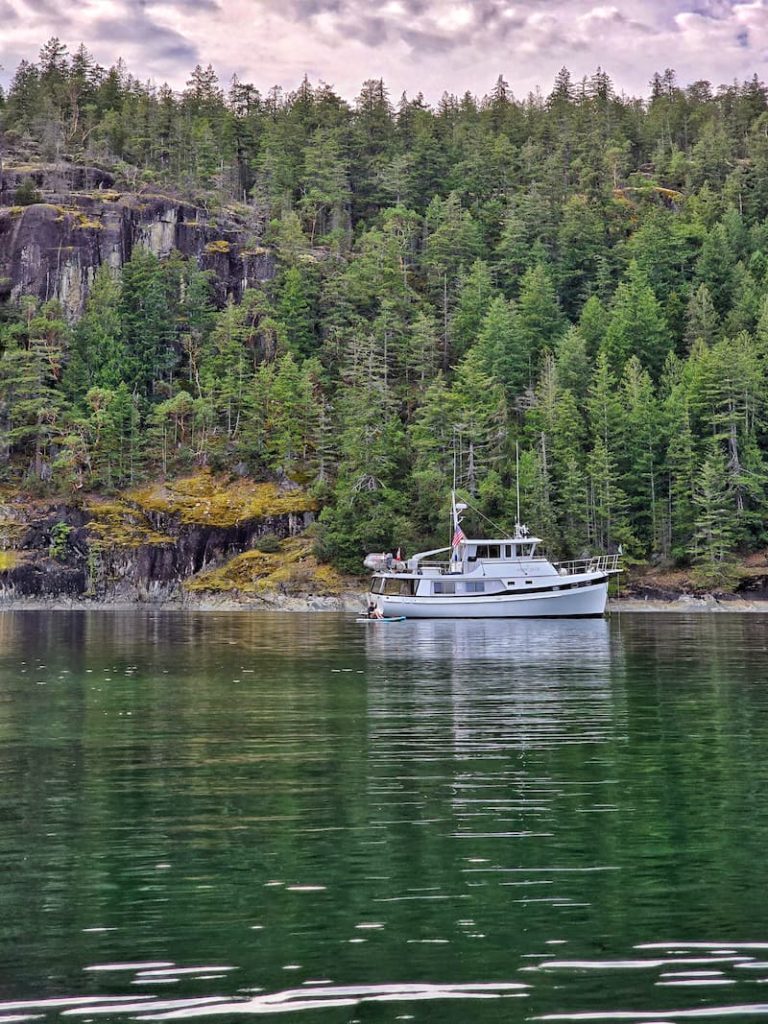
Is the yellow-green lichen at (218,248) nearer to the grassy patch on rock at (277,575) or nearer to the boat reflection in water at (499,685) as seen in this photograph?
the grassy patch on rock at (277,575)

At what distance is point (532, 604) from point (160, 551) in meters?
37.7

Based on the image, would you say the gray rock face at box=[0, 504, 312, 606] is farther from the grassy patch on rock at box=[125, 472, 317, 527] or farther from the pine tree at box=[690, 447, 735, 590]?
the pine tree at box=[690, 447, 735, 590]

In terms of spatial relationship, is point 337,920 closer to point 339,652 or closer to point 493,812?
point 493,812

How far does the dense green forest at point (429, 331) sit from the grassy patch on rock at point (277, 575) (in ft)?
7.48

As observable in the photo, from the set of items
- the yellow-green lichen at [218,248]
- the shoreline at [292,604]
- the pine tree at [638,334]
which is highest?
the yellow-green lichen at [218,248]

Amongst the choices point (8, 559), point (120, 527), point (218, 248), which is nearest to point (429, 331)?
point (218, 248)

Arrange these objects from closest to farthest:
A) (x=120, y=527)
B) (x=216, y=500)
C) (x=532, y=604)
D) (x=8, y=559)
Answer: (x=532, y=604) → (x=8, y=559) → (x=120, y=527) → (x=216, y=500)

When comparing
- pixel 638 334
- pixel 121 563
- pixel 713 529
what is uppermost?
pixel 638 334

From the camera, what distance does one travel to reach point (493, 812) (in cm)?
1648

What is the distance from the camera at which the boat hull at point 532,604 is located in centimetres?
6994

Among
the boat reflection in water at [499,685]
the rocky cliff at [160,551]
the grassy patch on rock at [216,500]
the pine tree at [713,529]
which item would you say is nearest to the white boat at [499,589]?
the boat reflection in water at [499,685]

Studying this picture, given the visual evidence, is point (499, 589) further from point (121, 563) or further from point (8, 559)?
point (8, 559)

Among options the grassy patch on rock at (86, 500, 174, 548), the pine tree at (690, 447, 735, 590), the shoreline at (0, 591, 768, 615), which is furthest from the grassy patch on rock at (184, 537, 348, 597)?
the pine tree at (690, 447, 735, 590)

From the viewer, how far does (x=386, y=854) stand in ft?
46.9
